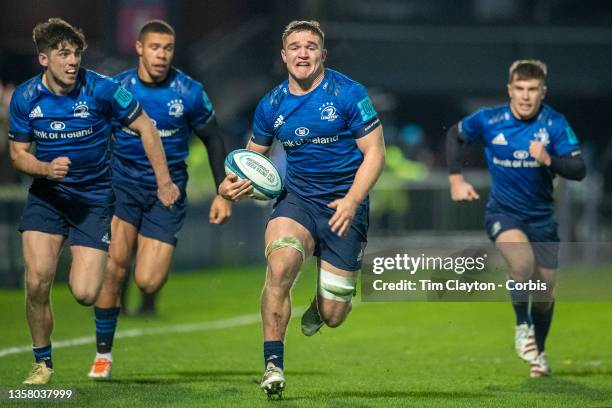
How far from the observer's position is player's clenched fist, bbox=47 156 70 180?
988 centimetres

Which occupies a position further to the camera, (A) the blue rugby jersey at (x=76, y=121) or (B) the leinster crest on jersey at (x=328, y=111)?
(A) the blue rugby jersey at (x=76, y=121)

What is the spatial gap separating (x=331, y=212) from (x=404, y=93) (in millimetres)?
23397

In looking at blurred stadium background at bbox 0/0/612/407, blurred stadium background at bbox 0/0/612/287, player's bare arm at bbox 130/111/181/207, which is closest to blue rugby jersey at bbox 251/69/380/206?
player's bare arm at bbox 130/111/181/207

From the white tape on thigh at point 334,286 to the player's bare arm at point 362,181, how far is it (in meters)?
0.52

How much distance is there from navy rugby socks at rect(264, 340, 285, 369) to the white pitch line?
4359mm

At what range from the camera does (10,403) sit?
359 inches

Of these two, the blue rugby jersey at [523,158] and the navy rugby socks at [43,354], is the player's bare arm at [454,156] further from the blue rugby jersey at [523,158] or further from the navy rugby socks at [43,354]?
the navy rugby socks at [43,354]

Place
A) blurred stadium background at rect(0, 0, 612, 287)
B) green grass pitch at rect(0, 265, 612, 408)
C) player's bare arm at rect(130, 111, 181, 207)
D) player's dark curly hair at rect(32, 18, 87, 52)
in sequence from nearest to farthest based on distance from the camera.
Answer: green grass pitch at rect(0, 265, 612, 408)
player's dark curly hair at rect(32, 18, 87, 52)
player's bare arm at rect(130, 111, 181, 207)
blurred stadium background at rect(0, 0, 612, 287)

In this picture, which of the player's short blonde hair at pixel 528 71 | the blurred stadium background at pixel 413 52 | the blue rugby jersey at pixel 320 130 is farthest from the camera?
the blurred stadium background at pixel 413 52

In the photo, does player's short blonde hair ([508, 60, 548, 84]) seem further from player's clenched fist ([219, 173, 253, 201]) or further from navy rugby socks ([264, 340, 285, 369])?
navy rugby socks ([264, 340, 285, 369])

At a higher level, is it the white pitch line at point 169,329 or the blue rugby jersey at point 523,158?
the blue rugby jersey at point 523,158

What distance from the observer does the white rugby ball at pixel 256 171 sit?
9.61 metres

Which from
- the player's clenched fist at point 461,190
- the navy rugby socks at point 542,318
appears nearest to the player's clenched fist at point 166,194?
the player's clenched fist at point 461,190

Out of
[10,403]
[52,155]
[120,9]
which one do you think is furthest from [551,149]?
[120,9]
